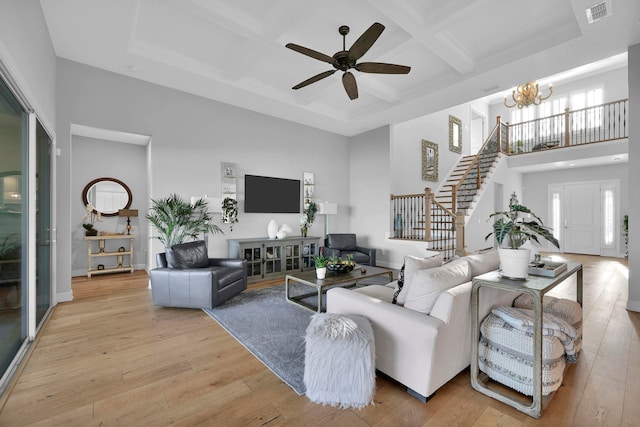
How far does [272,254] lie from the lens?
5441mm

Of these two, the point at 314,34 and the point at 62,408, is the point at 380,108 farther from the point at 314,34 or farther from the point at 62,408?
the point at 62,408

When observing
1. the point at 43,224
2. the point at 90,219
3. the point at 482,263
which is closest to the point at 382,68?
the point at 482,263

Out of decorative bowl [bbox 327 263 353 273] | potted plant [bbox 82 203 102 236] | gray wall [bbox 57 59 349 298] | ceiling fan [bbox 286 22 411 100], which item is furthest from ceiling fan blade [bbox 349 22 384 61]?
potted plant [bbox 82 203 102 236]

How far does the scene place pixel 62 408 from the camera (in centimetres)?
186

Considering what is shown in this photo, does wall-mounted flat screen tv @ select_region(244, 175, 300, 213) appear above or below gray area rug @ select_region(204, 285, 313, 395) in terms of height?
above

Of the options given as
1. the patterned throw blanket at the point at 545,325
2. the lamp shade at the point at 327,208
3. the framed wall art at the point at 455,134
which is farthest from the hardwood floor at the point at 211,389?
the framed wall art at the point at 455,134

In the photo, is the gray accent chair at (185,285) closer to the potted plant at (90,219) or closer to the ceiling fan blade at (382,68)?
the potted plant at (90,219)

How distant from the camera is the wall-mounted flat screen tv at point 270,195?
18.5ft

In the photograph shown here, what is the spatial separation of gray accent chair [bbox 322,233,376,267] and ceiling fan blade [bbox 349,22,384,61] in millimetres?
3771

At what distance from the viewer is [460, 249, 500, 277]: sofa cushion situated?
7.91 feet

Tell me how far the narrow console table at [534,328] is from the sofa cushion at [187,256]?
347cm

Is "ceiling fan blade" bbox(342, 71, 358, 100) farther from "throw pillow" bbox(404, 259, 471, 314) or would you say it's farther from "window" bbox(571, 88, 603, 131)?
"window" bbox(571, 88, 603, 131)

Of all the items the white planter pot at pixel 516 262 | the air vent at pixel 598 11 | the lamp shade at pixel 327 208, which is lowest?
the white planter pot at pixel 516 262

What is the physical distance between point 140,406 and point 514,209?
2942 mm
